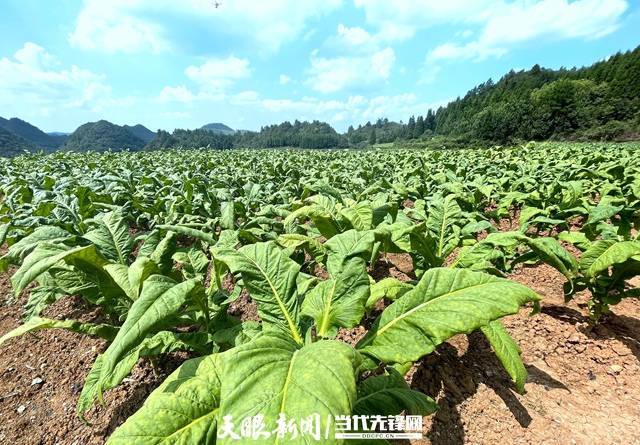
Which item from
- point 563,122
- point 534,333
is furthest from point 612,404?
point 563,122

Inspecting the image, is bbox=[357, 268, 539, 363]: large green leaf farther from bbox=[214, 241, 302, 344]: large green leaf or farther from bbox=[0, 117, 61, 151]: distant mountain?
bbox=[0, 117, 61, 151]: distant mountain

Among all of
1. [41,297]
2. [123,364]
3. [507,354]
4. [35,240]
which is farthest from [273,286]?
[41,297]

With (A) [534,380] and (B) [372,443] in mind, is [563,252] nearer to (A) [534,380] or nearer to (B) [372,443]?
(A) [534,380]

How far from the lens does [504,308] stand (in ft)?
4.24

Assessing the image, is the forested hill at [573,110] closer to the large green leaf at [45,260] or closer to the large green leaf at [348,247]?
the large green leaf at [348,247]

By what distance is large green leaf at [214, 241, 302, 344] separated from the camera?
1.74 meters

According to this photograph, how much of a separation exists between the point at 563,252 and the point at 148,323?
2.47m

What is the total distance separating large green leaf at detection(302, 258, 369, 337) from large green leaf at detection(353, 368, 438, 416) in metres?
0.34

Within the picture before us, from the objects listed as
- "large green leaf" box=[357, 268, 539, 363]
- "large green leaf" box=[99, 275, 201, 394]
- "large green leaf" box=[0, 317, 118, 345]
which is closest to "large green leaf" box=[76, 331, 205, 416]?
"large green leaf" box=[0, 317, 118, 345]

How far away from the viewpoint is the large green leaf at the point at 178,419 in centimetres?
113

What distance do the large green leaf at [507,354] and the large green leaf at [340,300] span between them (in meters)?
0.66

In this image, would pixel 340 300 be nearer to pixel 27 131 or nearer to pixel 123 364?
pixel 123 364

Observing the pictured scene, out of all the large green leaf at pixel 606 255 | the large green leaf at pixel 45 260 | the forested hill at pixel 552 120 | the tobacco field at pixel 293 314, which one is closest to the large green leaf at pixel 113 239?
the tobacco field at pixel 293 314

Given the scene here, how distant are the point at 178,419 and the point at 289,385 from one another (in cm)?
52
